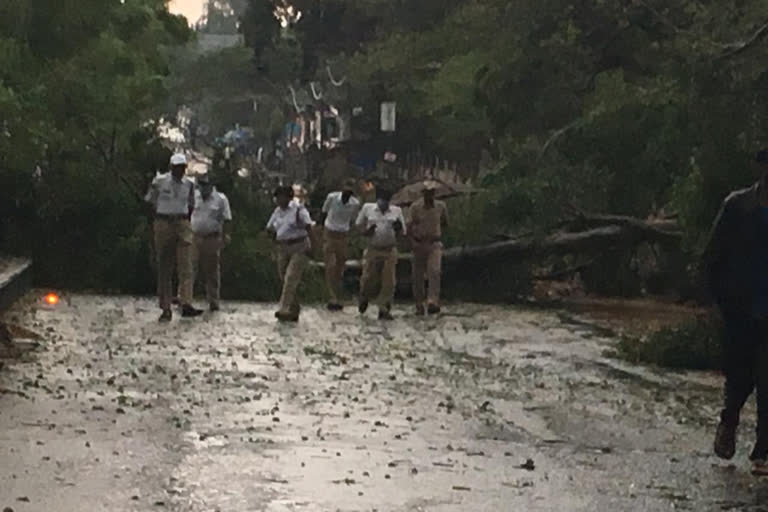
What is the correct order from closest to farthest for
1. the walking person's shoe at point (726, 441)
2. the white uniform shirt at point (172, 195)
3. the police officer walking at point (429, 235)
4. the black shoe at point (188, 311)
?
1. the walking person's shoe at point (726, 441)
2. the white uniform shirt at point (172, 195)
3. the black shoe at point (188, 311)
4. the police officer walking at point (429, 235)

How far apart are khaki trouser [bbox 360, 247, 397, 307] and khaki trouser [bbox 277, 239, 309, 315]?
156cm

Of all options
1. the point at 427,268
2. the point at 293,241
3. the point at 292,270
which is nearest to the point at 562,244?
the point at 427,268

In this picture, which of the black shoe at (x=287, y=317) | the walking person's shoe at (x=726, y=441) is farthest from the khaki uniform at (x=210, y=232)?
the walking person's shoe at (x=726, y=441)

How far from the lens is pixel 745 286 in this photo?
31.8 feet

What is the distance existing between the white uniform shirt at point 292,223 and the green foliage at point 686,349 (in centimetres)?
526

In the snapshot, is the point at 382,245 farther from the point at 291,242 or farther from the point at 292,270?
the point at 292,270

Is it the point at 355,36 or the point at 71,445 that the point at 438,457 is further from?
Answer: the point at 355,36

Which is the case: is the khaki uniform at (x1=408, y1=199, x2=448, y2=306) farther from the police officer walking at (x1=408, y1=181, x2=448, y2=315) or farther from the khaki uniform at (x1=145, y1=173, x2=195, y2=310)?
the khaki uniform at (x1=145, y1=173, x2=195, y2=310)

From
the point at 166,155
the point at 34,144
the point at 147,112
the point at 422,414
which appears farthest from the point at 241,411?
the point at 147,112

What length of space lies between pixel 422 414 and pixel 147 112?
29.9 m

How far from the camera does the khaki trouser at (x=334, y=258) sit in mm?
24297

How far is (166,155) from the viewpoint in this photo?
28.9m

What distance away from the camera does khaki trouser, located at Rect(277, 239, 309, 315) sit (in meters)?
21.5

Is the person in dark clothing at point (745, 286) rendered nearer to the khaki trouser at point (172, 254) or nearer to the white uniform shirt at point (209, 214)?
the khaki trouser at point (172, 254)
